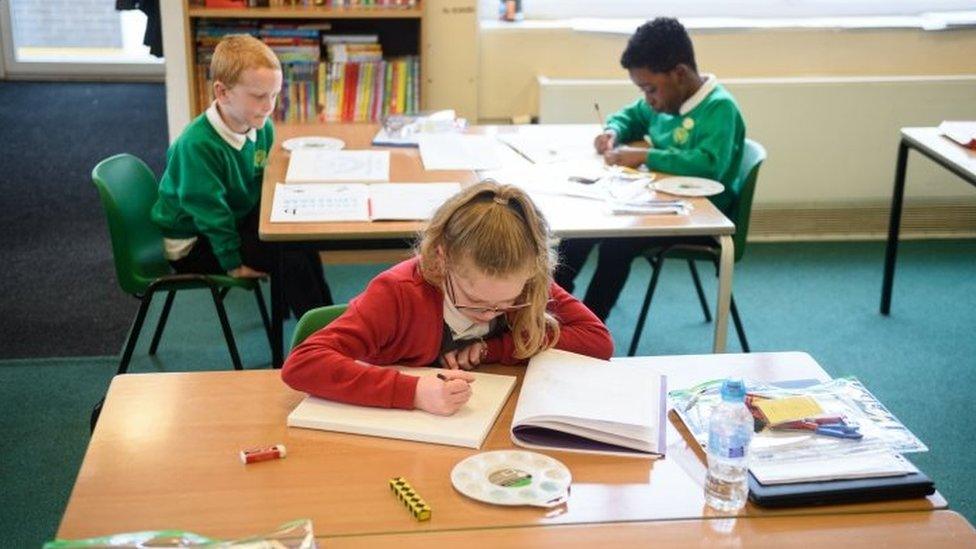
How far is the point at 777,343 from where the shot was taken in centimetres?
378

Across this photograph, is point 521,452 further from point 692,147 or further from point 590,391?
point 692,147

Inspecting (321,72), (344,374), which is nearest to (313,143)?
(321,72)

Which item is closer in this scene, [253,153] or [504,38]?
[253,153]

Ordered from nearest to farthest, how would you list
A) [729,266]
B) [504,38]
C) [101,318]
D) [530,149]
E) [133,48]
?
[729,266]
[530,149]
[101,318]
[504,38]
[133,48]

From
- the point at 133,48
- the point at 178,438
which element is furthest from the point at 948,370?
the point at 133,48

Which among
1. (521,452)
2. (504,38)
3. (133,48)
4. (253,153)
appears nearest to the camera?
(521,452)

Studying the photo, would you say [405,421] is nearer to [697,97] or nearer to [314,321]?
[314,321]

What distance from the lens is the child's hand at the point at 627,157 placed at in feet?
10.9

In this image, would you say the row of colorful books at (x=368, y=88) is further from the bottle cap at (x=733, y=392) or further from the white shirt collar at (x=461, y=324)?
the bottle cap at (x=733, y=392)

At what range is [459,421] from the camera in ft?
5.99

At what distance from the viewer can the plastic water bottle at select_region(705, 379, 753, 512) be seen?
1.64 meters

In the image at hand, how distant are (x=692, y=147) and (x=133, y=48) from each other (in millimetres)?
4385

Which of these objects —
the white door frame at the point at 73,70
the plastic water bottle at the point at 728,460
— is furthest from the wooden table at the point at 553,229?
the white door frame at the point at 73,70

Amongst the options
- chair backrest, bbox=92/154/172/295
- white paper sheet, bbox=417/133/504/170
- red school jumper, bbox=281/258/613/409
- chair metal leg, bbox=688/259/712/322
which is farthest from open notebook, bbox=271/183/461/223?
chair metal leg, bbox=688/259/712/322
